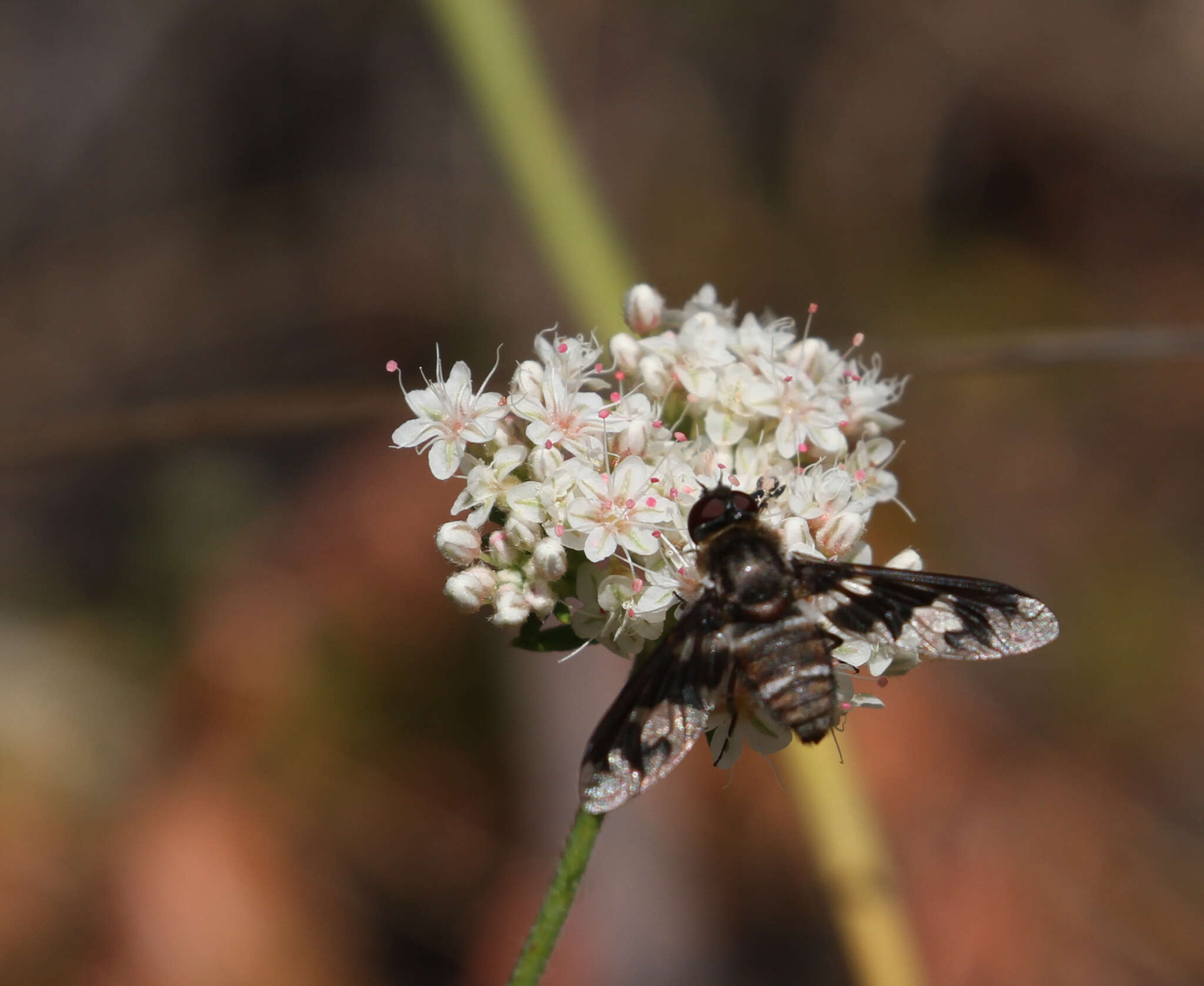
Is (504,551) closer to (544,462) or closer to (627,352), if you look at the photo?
(544,462)

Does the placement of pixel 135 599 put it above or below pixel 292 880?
above

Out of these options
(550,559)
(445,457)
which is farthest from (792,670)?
(445,457)

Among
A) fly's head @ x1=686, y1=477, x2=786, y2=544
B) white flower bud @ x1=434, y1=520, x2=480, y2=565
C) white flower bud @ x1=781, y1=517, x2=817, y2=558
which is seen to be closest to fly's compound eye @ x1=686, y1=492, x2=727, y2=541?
fly's head @ x1=686, y1=477, x2=786, y2=544

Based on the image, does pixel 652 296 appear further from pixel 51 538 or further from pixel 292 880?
pixel 51 538

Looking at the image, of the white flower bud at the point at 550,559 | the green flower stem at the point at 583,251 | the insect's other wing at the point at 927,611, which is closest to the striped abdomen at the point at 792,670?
the insect's other wing at the point at 927,611

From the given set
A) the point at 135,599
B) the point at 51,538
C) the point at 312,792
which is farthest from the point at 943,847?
the point at 51,538
